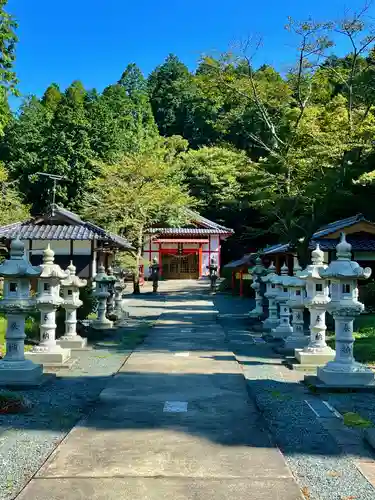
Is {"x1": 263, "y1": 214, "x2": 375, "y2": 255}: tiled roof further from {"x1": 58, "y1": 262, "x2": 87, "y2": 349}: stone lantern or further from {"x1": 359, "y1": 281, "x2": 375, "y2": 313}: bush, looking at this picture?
{"x1": 58, "y1": 262, "x2": 87, "y2": 349}: stone lantern

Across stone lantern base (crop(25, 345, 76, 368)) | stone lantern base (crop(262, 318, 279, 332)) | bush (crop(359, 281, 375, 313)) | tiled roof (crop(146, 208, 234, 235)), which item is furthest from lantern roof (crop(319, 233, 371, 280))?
tiled roof (crop(146, 208, 234, 235))

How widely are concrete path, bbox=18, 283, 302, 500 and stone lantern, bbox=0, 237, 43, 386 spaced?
123cm

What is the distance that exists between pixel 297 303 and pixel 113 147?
28120 mm

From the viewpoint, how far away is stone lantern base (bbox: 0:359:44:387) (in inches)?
296

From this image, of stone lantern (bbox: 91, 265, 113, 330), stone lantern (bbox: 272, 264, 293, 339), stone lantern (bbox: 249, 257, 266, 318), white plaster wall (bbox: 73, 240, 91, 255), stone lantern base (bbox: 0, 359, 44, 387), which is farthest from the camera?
white plaster wall (bbox: 73, 240, 91, 255)

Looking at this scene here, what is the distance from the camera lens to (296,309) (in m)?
10.8

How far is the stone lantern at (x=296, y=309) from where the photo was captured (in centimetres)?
1067

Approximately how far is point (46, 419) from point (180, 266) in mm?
35130

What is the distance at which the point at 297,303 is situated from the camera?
1068 centimetres

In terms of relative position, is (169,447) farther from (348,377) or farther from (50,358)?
(50,358)

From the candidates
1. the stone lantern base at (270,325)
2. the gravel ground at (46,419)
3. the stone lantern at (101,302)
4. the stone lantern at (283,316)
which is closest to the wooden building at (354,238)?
the stone lantern base at (270,325)

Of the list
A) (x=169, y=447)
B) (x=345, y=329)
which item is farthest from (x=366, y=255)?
(x=169, y=447)

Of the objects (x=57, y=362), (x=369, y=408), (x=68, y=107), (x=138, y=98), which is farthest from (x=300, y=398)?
(x=138, y=98)

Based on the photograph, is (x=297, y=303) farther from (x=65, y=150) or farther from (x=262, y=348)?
(x=65, y=150)
